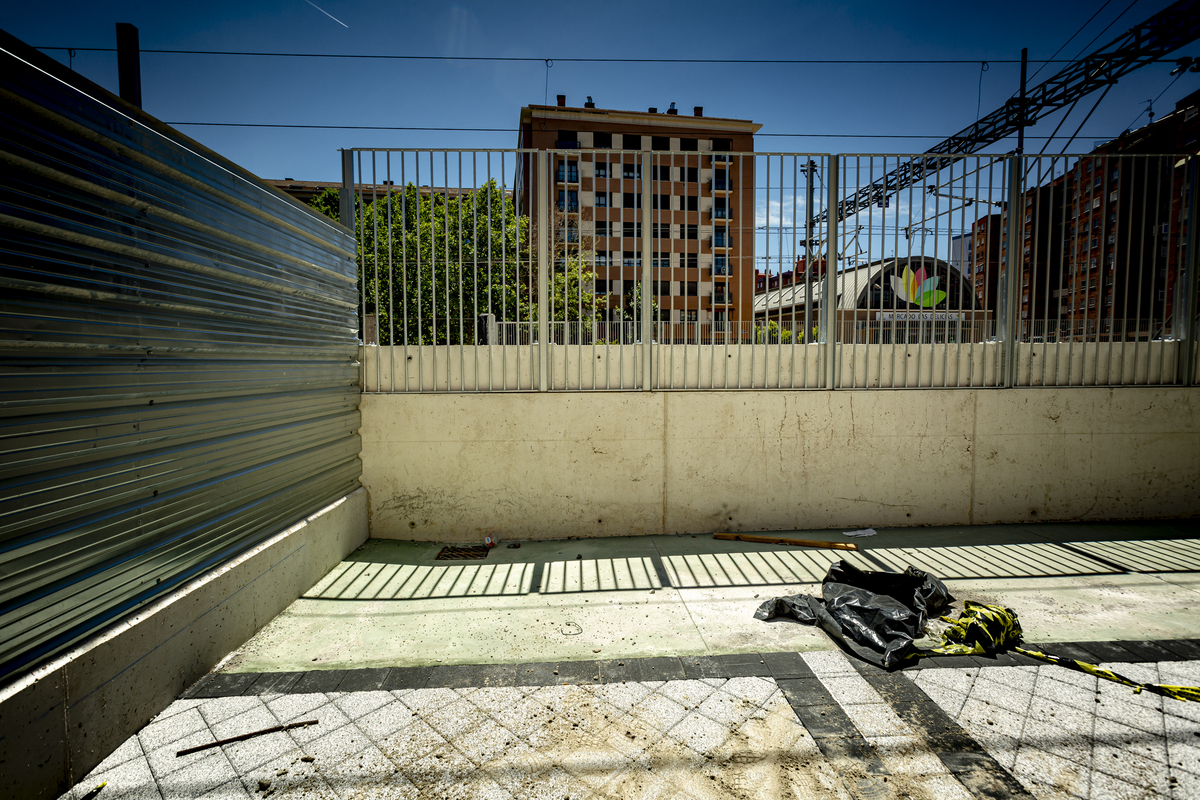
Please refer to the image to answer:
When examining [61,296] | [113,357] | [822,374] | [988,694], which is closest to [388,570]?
[113,357]

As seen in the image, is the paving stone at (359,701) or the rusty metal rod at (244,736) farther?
the paving stone at (359,701)

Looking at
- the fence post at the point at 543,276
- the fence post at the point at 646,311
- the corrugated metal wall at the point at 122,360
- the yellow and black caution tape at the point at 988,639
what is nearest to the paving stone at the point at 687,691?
the yellow and black caution tape at the point at 988,639

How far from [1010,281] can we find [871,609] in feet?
13.8

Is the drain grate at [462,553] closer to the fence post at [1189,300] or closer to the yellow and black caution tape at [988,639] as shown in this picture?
the yellow and black caution tape at [988,639]

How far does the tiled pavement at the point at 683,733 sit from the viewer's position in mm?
2148

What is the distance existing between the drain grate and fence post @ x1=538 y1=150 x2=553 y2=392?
160cm

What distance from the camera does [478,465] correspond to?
5.24 meters

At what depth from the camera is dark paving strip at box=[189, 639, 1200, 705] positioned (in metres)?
2.84

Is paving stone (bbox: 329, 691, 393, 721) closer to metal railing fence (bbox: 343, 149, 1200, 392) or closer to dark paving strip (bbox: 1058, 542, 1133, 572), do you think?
metal railing fence (bbox: 343, 149, 1200, 392)

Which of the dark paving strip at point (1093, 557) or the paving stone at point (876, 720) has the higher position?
the dark paving strip at point (1093, 557)

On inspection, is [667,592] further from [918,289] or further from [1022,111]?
[1022,111]

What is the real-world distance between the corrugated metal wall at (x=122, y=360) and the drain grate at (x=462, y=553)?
150 centimetres

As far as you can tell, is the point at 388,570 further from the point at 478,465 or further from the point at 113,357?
the point at 113,357

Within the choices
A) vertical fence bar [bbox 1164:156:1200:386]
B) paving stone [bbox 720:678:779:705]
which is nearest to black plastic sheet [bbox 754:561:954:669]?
paving stone [bbox 720:678:779:705]
